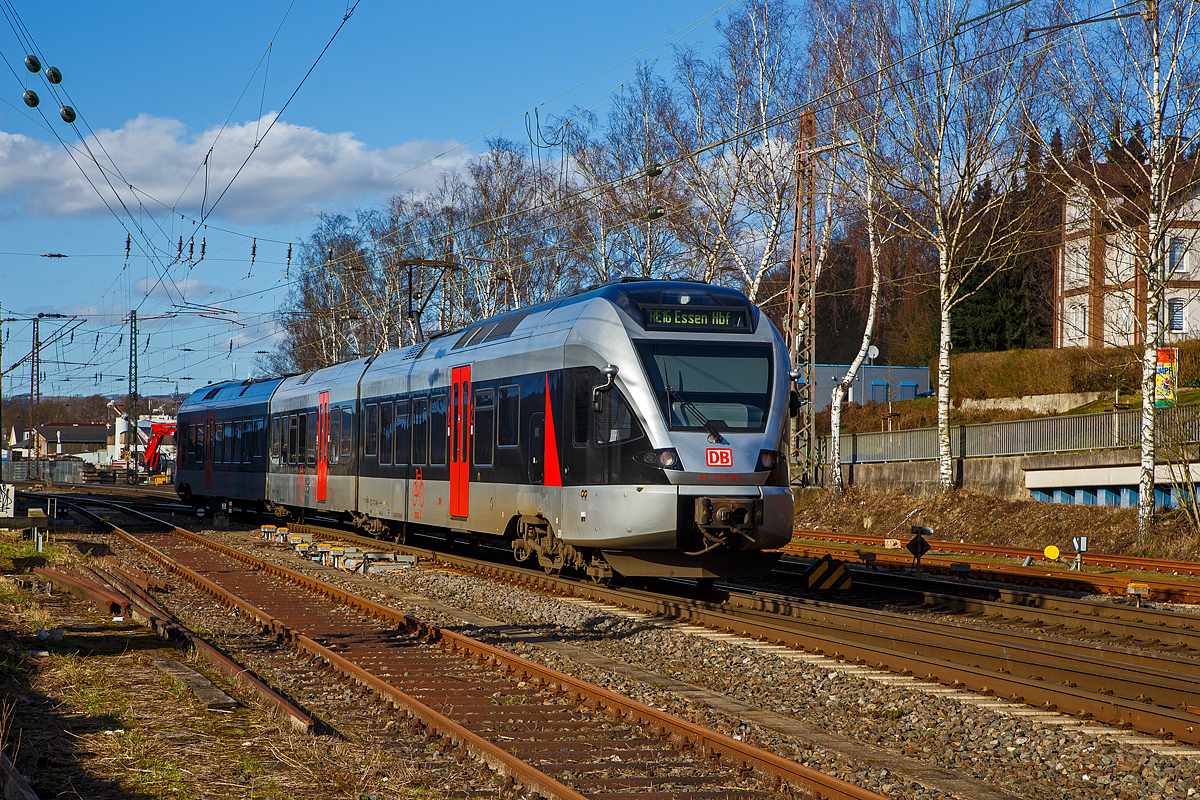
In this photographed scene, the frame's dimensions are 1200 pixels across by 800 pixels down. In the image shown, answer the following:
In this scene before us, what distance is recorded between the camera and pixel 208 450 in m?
32.8

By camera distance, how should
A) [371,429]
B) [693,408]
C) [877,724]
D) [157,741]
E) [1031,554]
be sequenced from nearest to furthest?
[157,741], [877,724], [693,408], [1031,554], [371,429]

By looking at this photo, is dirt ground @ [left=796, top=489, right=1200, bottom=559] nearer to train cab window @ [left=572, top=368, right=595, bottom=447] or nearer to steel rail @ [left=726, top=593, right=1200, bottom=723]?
steel rail @ [left=726, top=593, right=1200, bottom=723]

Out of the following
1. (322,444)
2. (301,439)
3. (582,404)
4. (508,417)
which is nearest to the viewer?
(582,404)

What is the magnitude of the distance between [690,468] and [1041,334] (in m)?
46.0

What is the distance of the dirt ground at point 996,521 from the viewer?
20.4 metres

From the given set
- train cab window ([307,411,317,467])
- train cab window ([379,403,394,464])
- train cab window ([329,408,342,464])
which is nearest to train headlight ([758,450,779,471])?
train cab window ([379,403,394,464])

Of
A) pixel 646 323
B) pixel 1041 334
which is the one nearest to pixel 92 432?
pixel 1041 334

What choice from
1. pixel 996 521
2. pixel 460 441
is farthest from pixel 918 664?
pixel 996 521

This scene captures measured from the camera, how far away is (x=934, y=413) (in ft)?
129

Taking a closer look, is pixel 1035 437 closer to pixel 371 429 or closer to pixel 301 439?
pixel 371 429

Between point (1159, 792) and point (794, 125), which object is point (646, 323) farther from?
point (794, 125)

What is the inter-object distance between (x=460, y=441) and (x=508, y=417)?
6.02ft

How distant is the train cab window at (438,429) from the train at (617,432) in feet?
0.11

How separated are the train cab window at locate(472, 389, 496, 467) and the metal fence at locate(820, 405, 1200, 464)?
1193 centimetres
